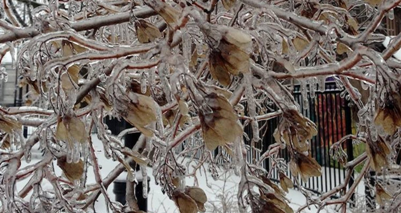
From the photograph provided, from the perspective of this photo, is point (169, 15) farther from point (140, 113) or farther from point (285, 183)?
point (285, 183)

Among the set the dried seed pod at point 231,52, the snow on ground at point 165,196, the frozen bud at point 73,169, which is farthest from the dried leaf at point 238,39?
the snow on ground at point 165,196

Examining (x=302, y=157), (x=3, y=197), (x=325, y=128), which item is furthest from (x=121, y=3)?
(x=325, y=128)

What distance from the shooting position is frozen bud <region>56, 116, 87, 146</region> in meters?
0.82

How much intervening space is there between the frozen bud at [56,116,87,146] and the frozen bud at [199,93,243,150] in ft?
0.87

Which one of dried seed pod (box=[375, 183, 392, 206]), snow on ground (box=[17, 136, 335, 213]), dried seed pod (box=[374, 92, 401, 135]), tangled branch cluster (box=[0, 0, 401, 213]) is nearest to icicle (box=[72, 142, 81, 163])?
tangled branch cluster (box=[0, 0, 401, 213])

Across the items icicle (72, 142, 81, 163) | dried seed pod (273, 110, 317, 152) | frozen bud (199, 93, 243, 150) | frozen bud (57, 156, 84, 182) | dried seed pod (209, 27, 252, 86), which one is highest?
dried seed pod (209, 27, 252, 86)

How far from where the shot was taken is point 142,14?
119 cm

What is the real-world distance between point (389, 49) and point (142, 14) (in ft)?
2.16

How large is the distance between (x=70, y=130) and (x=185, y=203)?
29cm

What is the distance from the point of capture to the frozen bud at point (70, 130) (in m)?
0.82

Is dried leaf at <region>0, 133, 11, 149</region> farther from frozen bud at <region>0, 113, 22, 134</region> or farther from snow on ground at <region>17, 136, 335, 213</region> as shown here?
snow on ground at <region>17, 136, 335, 213</region>

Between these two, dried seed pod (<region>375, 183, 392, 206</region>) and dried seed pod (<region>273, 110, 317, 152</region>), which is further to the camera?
dried seed pod (<region>375, 183, 392, 206</region>)

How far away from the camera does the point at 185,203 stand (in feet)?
2.96

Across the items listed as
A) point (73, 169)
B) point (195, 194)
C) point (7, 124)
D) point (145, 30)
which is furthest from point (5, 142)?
point (195, 194)
